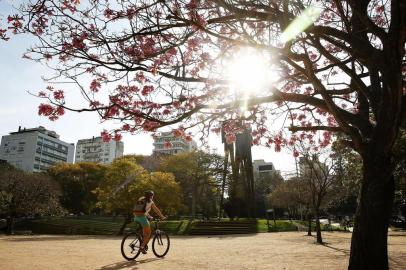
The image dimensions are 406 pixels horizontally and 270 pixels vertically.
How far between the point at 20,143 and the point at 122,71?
11338 centimetres

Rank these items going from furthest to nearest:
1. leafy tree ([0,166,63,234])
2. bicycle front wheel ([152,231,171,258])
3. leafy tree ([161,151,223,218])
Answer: leafy tree ([161,151,223,218])
leafy tree ([0,166,63,234])
bicycle front wheel ([152,231,171,258])

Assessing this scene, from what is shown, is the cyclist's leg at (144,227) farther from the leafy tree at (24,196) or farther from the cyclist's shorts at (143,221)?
the leafy tree at (24,196)

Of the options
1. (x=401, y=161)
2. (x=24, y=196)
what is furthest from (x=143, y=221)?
(x=24, y=196)

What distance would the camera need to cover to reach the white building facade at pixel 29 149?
106000 millimetres

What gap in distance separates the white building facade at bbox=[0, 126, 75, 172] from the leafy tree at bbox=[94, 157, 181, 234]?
269 feet

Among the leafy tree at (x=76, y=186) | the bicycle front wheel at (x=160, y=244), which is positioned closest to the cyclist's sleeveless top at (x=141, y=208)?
the bicycle front wheel at (x=160, y=244)

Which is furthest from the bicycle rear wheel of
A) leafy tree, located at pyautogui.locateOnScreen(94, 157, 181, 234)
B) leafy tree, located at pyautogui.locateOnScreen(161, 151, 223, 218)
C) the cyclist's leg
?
leafy tree, located at pyautogui.locateOnScreen(161, 151, 223, 218)

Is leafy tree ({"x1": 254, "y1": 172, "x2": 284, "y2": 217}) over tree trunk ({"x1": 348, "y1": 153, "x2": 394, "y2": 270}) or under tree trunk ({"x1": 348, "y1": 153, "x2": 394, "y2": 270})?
Answer: over

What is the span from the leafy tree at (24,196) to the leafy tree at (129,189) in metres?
4.88

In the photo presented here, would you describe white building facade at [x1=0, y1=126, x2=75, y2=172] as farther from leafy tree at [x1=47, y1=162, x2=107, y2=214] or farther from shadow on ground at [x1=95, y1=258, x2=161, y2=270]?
shadow on ground at [x1=95, y1=258, x2=161, y2=270]

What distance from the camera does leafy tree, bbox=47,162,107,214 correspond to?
5638 cm

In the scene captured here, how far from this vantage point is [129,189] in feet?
93.7

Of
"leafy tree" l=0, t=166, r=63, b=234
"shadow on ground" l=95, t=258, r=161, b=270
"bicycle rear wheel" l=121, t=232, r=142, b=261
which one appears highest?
"leafy tree" l=0, t=166, r=63, b=234

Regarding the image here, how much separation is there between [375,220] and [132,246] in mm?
6278
